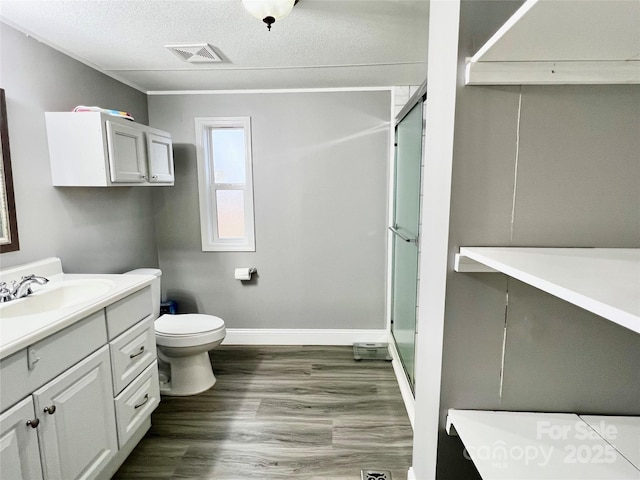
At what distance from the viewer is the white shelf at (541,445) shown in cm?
83

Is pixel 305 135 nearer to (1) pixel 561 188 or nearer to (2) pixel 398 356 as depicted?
(2) pixel 398 356

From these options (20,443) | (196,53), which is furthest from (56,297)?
(196,53)

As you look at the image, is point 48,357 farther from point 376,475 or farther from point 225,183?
point 225,183

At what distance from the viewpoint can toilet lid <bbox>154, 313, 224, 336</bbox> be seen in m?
2.24

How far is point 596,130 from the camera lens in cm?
93

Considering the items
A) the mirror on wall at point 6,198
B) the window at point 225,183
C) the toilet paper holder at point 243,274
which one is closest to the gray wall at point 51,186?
the mirror on wall at point 6,198

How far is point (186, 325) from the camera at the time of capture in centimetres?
→ 236

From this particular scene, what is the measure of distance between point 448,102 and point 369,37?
111cm

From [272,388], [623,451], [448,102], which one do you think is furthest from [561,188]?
[272,388]

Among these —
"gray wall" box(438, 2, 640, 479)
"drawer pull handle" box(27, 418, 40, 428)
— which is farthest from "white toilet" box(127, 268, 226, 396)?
"gray wall" box(438, 2, 640, 479)

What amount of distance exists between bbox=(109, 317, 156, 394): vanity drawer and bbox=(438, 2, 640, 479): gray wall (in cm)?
146

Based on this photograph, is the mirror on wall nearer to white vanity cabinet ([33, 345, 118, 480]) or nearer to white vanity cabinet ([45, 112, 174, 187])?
white vanity cabinet ([45, 112, 174, 187])

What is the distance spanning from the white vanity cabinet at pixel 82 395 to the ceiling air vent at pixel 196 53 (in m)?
1.42

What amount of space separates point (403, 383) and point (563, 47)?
83.0 inches
